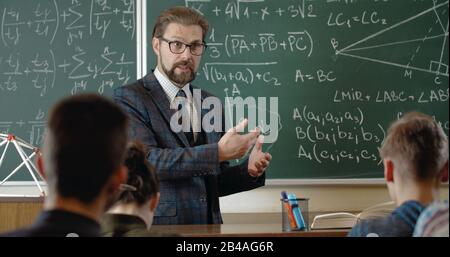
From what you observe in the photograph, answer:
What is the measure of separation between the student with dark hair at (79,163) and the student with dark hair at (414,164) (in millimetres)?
447

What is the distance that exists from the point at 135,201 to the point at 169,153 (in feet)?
2.68

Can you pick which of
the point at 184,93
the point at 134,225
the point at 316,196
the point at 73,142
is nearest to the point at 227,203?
the point at 316,196

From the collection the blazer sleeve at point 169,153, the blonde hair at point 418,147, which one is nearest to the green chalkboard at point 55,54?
the blazer sleeve at point 169,153

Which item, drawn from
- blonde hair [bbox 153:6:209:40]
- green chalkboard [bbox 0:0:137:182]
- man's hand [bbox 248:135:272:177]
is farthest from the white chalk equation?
man's hand [bbox 248:135:272:177]

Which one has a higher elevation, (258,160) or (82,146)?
(82,146)

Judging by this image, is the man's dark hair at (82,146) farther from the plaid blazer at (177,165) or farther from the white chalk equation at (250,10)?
the white chalk equation at (250,10)

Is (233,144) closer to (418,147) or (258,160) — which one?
(258,160)

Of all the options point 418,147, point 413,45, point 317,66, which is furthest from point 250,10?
point 418,147

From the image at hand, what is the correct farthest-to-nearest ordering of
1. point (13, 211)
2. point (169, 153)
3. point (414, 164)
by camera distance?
point (13, 211) < point (169, 153) < point (414, 164)

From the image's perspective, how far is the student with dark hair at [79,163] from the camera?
87cm

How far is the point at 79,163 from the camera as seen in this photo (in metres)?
0.88

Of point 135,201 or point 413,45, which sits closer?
point 135,201

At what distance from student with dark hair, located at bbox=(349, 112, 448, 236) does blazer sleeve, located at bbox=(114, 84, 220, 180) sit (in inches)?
36.0

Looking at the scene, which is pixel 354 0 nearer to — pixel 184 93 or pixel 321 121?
pixel 321 121
